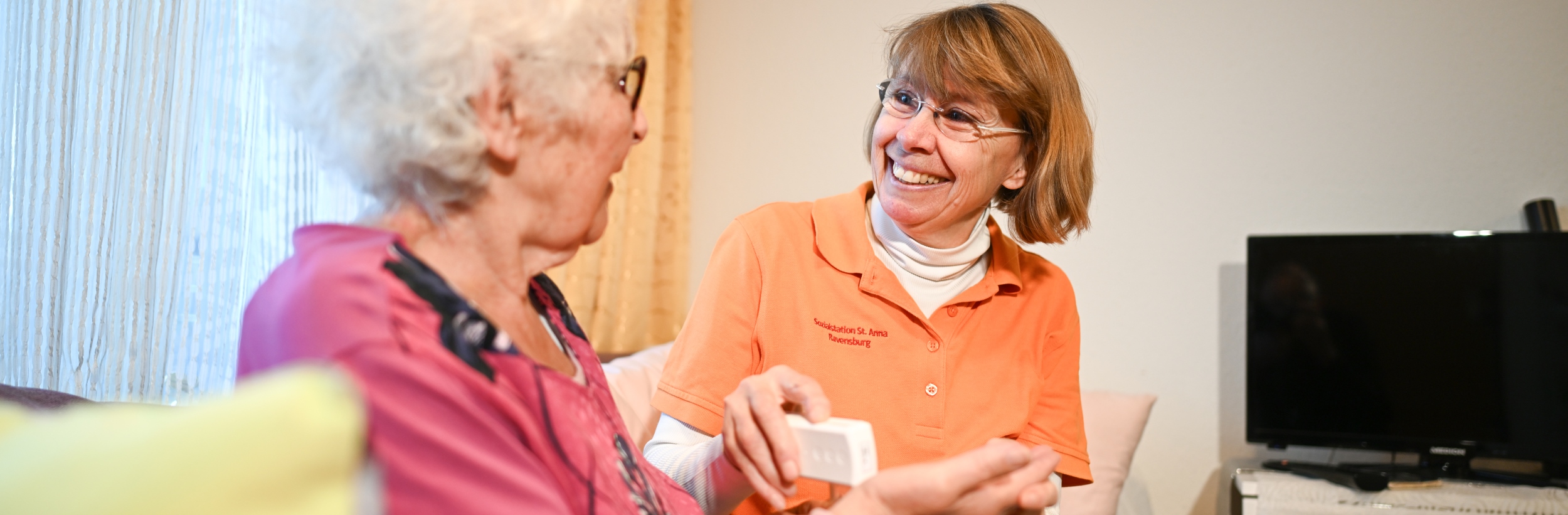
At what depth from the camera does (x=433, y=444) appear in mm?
528

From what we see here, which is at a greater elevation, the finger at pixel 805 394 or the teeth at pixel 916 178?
the teeth at pixel 916 178

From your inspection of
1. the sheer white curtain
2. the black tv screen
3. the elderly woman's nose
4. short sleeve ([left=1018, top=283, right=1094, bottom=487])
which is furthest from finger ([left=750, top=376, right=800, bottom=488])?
the black tv screen

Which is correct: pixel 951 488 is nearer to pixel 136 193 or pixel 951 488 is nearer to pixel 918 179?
pixel 918 179

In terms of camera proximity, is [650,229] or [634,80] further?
[650,229]

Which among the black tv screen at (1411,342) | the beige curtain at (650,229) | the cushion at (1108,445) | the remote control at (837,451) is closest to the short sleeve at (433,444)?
the remote control at (837,451)

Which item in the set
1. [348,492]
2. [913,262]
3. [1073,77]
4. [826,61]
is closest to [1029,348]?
[913,262]

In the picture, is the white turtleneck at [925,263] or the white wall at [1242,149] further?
the white wall at [1242,149]

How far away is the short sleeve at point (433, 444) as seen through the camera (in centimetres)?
51

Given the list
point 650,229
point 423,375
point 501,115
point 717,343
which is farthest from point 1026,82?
point 650,229

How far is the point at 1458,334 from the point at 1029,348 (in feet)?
5.88

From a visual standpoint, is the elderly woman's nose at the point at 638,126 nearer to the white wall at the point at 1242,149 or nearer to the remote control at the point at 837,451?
the remote control at the point at 837,451

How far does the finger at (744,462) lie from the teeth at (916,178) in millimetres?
597

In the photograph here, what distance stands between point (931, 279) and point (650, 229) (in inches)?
72.9

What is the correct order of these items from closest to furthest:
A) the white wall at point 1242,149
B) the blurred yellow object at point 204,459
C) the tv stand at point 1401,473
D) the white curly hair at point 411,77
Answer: the blurred yellow object at point 204,459 < the white curly hair at point 411,77 < the tv stand at point 1401,473 < the white wall at point 1242,149
